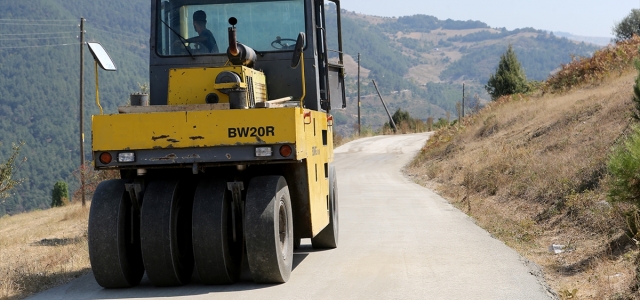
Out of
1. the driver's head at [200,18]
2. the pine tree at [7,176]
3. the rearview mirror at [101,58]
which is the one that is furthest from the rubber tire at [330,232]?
the pine tree at [7,176]

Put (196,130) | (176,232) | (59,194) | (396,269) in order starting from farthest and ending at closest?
(59,194) → (396,269) → (176,232) → (196,130)

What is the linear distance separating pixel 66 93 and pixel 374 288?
19372cm

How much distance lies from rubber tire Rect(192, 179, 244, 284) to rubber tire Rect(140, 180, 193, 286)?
244 mm

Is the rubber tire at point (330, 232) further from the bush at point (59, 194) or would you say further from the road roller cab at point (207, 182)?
the bush at point (59, 194)

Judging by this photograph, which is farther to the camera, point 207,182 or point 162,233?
point 207,182

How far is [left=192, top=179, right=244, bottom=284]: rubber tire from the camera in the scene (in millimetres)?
8609

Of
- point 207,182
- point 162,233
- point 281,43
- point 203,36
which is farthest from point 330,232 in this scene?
point 162,233

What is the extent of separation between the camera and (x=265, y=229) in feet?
28.0

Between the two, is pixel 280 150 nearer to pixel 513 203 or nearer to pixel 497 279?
pixel 497 279

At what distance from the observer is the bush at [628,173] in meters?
9.80

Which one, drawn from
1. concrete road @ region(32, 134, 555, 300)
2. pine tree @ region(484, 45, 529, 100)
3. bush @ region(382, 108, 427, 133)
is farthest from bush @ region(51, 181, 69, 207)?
concrete road @ region(32, 134, 555, 300)

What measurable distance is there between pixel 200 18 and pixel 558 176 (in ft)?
29.0

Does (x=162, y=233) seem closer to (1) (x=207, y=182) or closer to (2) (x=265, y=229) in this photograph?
(1) (x=207, y=182)

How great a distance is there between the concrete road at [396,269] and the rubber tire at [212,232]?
0.61ft
